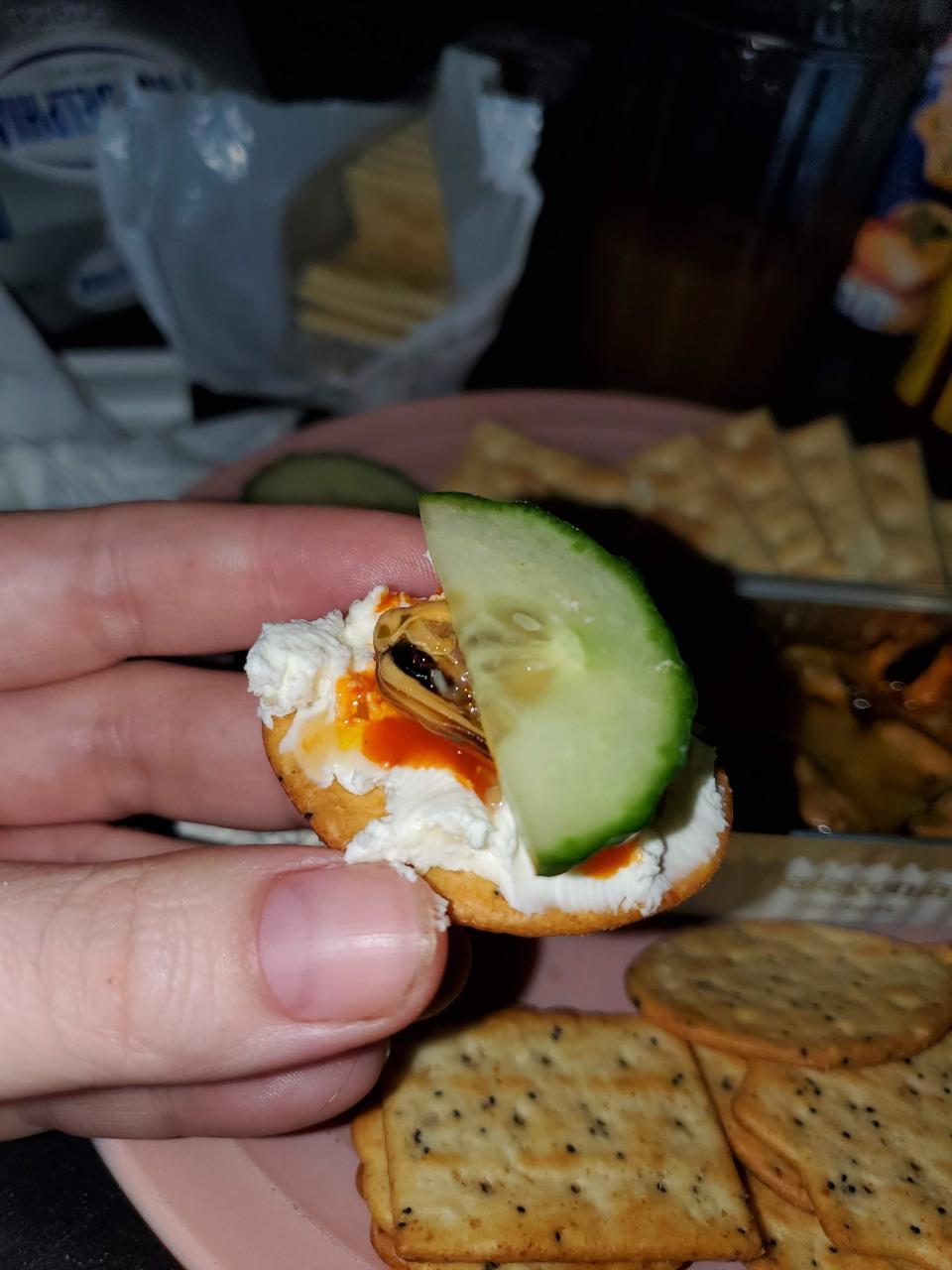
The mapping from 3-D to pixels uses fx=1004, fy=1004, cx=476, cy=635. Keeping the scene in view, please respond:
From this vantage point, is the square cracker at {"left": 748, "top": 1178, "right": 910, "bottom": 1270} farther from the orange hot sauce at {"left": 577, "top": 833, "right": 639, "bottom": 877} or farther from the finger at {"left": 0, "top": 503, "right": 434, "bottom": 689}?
the finger at {"left": 0, "top": 503, "right": 434, "bottom": 689}

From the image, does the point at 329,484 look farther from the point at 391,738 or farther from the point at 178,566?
the point at 391,738

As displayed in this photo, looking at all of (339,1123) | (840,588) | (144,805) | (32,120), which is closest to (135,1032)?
(339,1123)

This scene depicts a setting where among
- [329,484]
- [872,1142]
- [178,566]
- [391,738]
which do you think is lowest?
[872,1142]

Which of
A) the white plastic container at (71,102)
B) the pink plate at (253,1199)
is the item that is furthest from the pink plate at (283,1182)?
the white plastic container at (71,102)

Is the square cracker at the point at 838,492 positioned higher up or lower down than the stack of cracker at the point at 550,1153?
higher up

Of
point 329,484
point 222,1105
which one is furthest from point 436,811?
point 329,484

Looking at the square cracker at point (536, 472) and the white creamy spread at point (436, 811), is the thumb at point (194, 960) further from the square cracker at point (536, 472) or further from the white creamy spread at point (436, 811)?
the square cracker at point (536, 472)

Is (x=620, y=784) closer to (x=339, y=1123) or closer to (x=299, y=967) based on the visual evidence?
(x=299, y=967)

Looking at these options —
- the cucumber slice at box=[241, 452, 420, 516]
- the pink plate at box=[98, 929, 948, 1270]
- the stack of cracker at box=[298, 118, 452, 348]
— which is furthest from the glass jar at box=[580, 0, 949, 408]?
the pink plate at box=[98, 929, 948, 1270]
